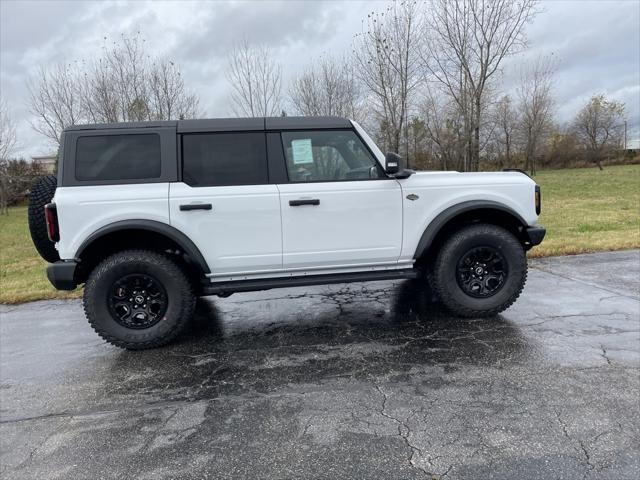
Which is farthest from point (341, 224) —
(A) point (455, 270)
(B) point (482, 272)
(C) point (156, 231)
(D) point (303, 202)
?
(C) point (156, 231)

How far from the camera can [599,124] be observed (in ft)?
180

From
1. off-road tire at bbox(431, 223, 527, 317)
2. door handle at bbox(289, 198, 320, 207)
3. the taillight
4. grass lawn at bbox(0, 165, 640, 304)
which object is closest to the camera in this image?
the taillight

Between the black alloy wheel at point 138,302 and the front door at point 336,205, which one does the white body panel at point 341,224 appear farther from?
the black alloy wheel at point 138,302

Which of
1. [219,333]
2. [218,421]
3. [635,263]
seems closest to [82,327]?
[219,333]

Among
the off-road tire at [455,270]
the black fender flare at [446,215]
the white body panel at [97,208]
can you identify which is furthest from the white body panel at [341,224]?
the white body panel at [97,208]

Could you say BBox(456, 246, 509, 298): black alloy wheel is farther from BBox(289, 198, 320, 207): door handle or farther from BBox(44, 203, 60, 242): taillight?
BBox(44, 203, 60, 242): taillight

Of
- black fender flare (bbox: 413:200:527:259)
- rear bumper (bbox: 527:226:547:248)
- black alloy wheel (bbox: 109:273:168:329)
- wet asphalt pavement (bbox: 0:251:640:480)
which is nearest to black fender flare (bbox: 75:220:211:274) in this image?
black alloy wheel (bbox: 109:273:168:329)

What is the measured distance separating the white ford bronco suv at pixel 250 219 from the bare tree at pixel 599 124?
→ 2305 inches

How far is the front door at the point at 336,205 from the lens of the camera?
4.10 meters

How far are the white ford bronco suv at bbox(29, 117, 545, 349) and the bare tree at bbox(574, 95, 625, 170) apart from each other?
2305 inches

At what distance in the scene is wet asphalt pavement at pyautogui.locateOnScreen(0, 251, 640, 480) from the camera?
238cm

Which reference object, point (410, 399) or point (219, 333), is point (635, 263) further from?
point (219, 333)

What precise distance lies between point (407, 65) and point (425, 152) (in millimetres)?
10936

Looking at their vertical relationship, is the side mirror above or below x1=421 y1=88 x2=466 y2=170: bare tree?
below
